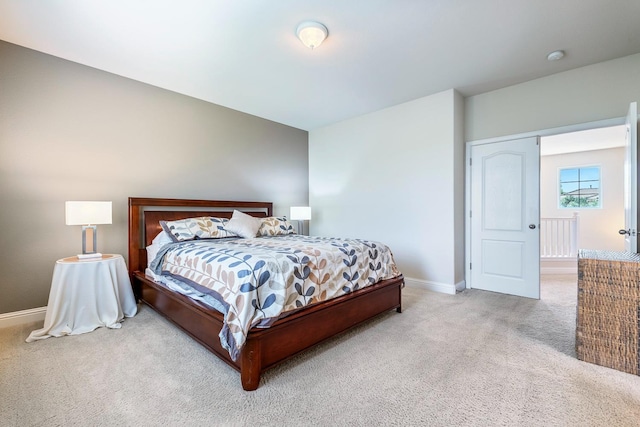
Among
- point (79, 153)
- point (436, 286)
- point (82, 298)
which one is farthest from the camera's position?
point (436, 286)

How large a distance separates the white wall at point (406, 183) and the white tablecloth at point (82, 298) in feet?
10.6

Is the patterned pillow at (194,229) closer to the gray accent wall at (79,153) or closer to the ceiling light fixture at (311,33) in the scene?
the gray accent wall at (79,153)

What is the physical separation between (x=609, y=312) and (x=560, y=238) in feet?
14.0

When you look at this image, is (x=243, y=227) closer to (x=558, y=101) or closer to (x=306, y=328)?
(x=306, y=328)

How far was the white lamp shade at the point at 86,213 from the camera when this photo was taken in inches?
101

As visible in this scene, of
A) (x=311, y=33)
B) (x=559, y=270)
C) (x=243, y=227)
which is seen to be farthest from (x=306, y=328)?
(x=559, y=270)

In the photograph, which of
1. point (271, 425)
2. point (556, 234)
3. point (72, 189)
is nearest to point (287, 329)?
point (271, 425)

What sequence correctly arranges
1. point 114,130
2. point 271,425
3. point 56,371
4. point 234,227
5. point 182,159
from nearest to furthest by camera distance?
point 271,425, point 56,371, point 114,130, point 234,227, point 182,159

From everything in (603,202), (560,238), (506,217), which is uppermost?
(603,202)

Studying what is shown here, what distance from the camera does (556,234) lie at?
5.39 m

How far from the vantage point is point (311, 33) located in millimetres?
2434

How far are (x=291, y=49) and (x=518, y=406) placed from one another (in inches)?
125

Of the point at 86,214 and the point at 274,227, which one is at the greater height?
the point at 86,214

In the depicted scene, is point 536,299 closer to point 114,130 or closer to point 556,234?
point 556,234
